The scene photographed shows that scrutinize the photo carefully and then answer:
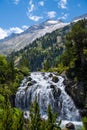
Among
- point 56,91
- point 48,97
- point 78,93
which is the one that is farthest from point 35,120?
point 56,91

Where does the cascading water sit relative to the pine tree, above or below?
above

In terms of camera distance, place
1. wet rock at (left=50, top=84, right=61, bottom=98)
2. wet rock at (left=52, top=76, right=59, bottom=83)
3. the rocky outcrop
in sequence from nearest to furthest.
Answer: the rocky outcrop → wet rock at (left=50, top=84, right=61, bottom=98) → wet rock at (left=52, top=76, right=59, bottom=83)

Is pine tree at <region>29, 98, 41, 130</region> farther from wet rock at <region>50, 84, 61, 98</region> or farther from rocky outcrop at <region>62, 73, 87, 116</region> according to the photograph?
wet rock at <region>50, 84, 61, 98</region>

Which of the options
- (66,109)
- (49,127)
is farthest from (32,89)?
(49,127)

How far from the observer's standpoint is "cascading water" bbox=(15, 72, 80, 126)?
9750 cm

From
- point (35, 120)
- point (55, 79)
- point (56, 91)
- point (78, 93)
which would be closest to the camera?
point (35, 120)

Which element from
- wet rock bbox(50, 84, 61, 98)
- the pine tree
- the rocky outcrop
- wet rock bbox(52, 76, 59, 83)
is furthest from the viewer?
wet rock bbox(52, 76, 59, 83)

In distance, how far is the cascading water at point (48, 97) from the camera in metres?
97.5

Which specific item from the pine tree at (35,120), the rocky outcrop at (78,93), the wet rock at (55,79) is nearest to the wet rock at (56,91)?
the rocky outcrop at (78,93)

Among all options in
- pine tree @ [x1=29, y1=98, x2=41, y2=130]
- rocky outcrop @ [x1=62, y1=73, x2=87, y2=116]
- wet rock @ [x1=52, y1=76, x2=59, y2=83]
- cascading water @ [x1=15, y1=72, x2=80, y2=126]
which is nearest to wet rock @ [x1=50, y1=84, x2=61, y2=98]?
cascading water @ [x1=15, y1=72, x2=80, y2=126]

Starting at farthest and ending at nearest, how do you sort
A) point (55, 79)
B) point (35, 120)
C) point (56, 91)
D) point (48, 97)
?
point (55, 79)
point (56, 91)
point (48, 97)
point (35, 120)

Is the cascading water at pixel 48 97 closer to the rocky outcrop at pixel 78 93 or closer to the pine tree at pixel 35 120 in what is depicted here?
the rocky outcrop at pixel 78 93

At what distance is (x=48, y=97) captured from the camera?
101m

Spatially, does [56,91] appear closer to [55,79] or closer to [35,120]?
[55,79]
